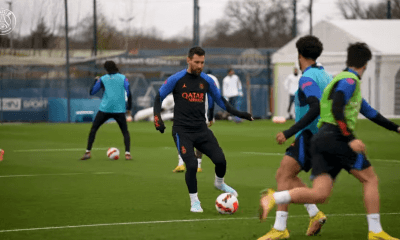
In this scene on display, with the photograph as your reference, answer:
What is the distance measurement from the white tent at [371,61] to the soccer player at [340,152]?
2483cm

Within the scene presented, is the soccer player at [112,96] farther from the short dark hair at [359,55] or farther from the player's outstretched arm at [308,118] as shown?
the short dark hair at [359,55]

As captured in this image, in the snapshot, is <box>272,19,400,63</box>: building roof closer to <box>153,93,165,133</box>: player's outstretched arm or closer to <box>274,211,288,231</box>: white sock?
<box>153,93,165,133</box>: player's outstretched arm

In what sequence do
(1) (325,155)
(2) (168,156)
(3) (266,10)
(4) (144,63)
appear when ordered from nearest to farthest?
(1) (325,155), (2) (168,156), (4) (144,63), (3) (266,10)

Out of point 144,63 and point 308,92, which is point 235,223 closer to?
point 308,92

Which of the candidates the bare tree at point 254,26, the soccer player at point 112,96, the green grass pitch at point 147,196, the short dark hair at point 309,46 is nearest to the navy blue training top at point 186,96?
the green grass pitch at point 147,196

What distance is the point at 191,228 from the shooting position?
6852 millimetres

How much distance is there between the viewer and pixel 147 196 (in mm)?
9141

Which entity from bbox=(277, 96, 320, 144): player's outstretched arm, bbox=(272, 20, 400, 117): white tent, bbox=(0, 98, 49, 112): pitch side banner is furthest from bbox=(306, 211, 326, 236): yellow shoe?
bbox=(0, 98, 49, 112): pitch side banner

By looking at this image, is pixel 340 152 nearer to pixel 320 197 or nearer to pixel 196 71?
pixel 320 197

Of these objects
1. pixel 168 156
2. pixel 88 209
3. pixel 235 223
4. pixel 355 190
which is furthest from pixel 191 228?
pixel 168 156

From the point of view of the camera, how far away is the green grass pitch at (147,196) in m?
6.75

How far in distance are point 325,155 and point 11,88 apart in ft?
86.1

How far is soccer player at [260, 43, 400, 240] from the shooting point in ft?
18.5

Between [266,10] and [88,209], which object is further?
[266,10]
